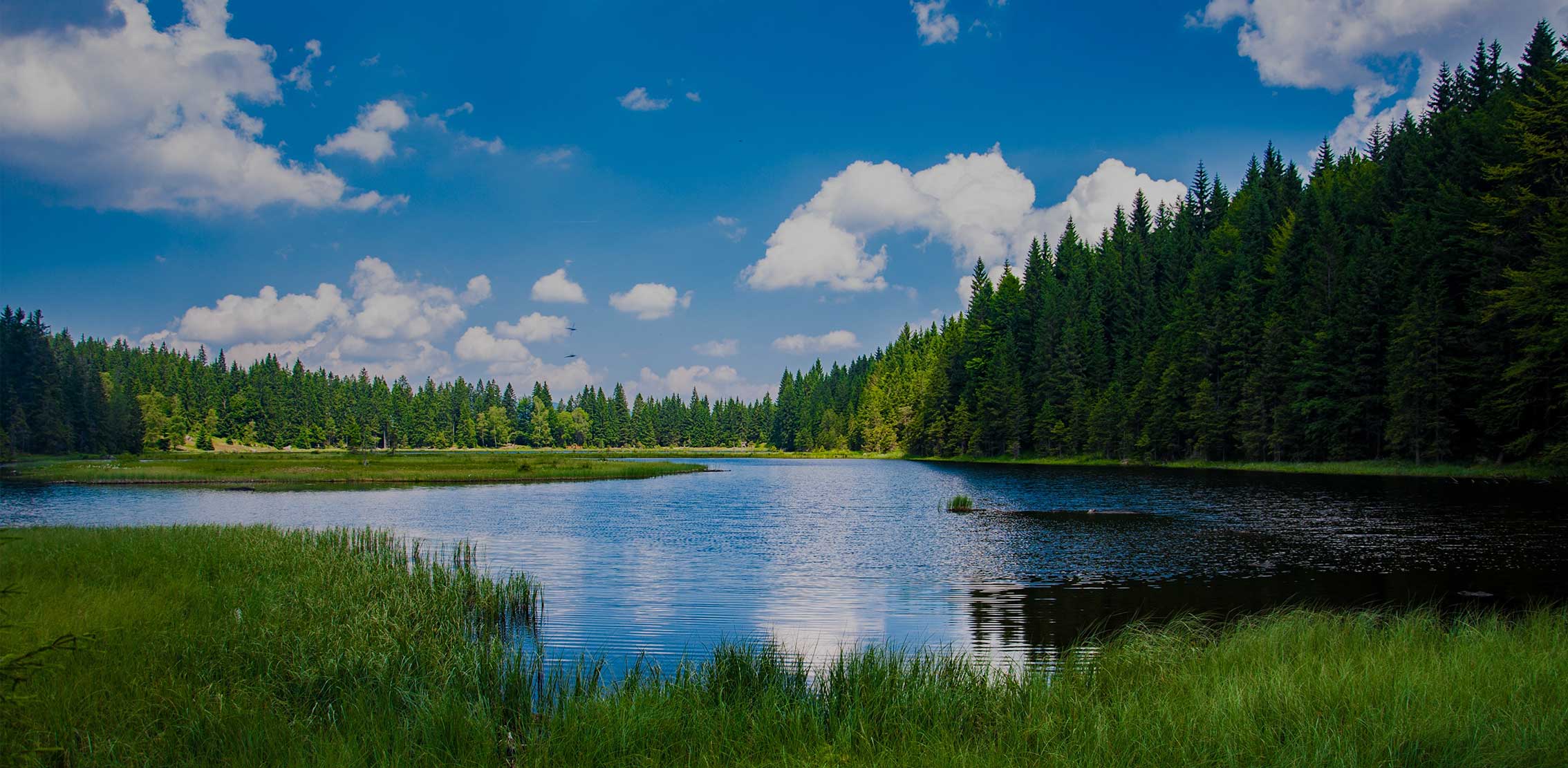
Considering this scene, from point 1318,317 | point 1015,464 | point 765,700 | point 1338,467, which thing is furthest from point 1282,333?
point 765,700

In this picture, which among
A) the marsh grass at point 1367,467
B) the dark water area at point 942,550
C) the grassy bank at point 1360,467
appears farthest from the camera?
the grassy bank at point 1360,467

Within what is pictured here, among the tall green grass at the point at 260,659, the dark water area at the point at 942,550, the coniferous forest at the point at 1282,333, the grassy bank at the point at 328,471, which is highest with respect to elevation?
the coniferous forest at the point at 1282,333

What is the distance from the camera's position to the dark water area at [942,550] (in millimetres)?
17531

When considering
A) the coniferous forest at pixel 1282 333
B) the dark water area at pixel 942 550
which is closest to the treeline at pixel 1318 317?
the coniferous forest at pixel 1282 333

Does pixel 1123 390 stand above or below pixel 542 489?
above

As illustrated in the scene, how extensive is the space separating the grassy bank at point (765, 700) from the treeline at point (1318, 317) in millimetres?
42434

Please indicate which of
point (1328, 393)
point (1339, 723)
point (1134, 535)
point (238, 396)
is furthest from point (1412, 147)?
point (238, 396)

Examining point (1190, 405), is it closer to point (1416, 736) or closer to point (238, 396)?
point (1416, 736)

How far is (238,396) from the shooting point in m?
180

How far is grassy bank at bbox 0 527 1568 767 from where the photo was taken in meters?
7.40

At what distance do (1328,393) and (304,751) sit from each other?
257 ft

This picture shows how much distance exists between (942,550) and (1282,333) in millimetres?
62397

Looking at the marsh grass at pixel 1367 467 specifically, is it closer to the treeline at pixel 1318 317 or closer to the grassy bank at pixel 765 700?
the treeline at pixel 1318 317

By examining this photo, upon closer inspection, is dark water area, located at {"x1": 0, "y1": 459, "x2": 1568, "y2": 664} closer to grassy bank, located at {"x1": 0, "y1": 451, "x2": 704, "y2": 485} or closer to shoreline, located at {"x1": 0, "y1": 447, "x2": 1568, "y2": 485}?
shoreline, located at {"x1": 0, "y1": 447, "x2": 1568, "y2": 485}
